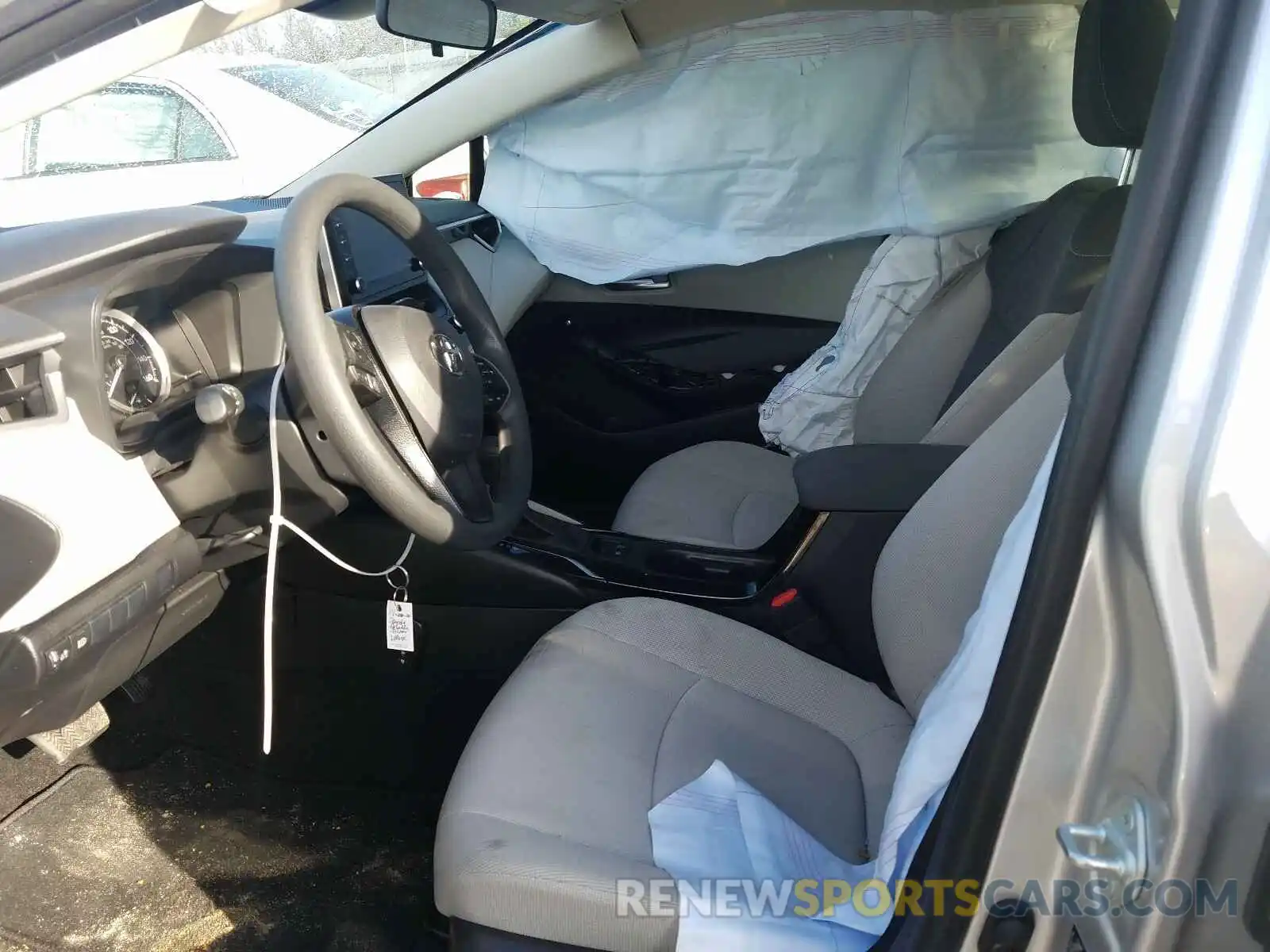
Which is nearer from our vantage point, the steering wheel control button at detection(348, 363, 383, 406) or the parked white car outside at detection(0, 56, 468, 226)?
the steering wheel control button at detection(348, 363, 383, 406)

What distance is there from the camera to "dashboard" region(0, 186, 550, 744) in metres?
0.98

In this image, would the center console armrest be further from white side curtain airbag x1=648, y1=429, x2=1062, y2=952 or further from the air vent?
the air vent

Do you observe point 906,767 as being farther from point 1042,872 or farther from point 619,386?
point 619,386

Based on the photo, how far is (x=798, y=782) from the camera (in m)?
1.17

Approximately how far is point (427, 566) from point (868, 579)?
0.65 metres

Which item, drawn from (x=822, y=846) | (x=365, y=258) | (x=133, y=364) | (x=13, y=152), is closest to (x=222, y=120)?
(x=365, y=258)

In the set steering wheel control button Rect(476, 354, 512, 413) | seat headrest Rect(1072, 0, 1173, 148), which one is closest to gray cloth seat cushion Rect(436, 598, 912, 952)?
steering wheel control button Rect(476, 354, 512, 413)

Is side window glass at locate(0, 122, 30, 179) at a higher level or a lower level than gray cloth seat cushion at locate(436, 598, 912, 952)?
higher

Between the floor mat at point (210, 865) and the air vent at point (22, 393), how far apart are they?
889 millimetres

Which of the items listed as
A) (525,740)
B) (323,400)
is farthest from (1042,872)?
(323,400)

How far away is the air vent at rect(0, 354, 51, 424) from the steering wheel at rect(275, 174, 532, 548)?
242 millimetres

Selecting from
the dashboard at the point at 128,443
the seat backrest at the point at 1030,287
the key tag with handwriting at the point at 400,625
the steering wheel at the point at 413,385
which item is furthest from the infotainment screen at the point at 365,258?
the seat backrest at the point at 1030,287

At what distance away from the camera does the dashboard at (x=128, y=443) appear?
98 centimetres

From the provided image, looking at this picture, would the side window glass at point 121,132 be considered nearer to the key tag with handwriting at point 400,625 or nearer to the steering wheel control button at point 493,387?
the steering wheel control button at point 493,387
